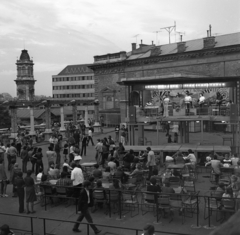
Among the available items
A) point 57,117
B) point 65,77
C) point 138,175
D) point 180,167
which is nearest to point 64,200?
point 138,175

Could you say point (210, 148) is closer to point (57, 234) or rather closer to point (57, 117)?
point (57, 234)

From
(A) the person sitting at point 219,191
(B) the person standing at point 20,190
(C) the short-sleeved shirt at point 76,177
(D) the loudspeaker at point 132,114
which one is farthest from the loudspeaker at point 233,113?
(B) the person standing at point 20,190

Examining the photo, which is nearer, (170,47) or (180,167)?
(180,167)

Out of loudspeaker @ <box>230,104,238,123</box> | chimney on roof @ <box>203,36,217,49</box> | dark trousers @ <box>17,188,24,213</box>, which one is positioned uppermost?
chimney on roof @ <box>203,36,217,49</box>

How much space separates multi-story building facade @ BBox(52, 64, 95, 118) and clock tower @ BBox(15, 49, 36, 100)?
6.95 meters

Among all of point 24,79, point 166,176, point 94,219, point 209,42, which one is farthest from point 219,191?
point 24,79

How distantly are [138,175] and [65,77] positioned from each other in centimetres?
8565

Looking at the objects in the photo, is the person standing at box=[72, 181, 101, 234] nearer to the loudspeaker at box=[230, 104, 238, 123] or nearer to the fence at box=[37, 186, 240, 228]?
the fence at box=[37, 186, 240, 228]

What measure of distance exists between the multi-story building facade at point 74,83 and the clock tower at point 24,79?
22.8 feet

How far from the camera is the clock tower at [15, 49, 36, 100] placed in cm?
9525

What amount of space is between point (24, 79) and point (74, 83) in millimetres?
14900

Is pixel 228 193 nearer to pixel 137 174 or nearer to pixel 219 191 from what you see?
pixel 219 191

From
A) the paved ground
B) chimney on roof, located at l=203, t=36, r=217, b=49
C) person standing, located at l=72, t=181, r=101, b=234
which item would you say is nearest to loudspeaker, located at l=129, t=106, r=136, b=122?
the paved ground

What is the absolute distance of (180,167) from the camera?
12844mm
